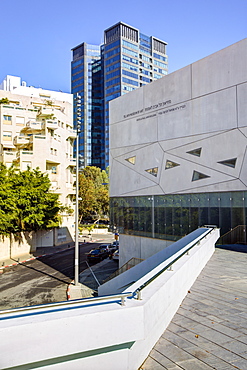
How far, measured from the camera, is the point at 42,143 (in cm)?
4862

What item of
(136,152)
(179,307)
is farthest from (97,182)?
(179,307)

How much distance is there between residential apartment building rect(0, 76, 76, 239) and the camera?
48500 millimetres

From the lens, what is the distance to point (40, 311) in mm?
4027

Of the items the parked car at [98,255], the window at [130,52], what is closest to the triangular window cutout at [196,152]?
the parked car at [98,255]

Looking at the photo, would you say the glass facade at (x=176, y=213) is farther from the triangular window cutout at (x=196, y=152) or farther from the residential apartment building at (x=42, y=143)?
the residential apartment building at (x=42, y=143)

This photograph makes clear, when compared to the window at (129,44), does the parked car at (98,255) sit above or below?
below

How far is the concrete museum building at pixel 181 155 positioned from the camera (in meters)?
21.7

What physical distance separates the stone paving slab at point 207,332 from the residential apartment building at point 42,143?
41.3 meters

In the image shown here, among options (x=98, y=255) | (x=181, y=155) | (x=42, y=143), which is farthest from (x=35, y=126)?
(x=181, y=155)

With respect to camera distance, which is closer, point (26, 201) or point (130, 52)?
point (26, 201)

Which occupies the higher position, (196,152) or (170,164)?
(196,152)

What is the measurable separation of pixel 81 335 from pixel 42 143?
1851 inches

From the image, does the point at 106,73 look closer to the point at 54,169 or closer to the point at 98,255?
the point at 54,169

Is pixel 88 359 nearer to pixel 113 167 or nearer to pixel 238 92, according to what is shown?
pixel 238 92
